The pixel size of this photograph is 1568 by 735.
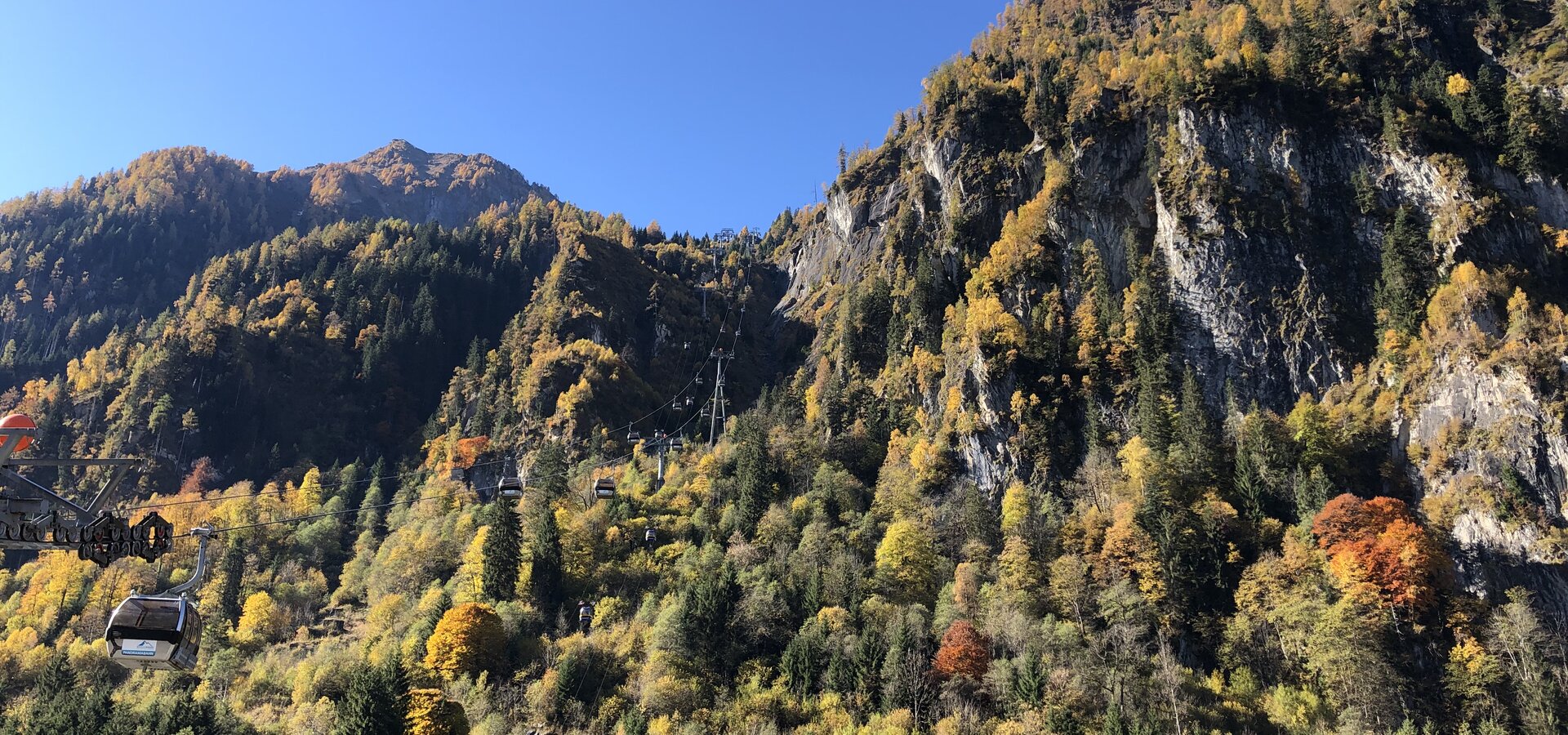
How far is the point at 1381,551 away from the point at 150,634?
2814 inches

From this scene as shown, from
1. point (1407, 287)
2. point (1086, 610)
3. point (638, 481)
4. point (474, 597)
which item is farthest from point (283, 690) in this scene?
point (1407, 287)

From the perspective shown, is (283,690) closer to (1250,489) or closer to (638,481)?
(638,481)

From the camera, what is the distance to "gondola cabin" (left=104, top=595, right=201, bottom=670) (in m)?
24.0

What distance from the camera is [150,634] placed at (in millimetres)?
24156

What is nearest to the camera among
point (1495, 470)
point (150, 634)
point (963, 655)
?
point (150, 634)

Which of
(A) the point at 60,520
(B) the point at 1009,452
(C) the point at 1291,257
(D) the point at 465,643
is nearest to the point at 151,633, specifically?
(A) the point at 60,520

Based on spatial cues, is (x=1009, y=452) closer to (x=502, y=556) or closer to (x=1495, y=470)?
(x=1495, y=470)

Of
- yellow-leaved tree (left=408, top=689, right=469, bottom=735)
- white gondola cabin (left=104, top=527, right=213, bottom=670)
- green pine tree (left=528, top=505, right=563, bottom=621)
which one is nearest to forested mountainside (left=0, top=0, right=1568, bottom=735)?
yellow-leaved tree (left=408, top=689, right=469, bottom=735)

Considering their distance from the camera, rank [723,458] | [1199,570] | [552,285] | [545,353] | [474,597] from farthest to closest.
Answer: [552,285] → [545,353] → [723,458] → [474,597] → [1199,570]

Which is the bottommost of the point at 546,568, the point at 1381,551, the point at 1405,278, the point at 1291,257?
the point at 546,568

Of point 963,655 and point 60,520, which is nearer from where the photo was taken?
point 60,520

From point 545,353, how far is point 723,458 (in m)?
44.9

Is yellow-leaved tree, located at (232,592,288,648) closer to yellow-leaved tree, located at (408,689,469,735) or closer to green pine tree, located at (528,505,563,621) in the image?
green pine tree, located at (528,505,563,621)

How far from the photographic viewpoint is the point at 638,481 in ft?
337
